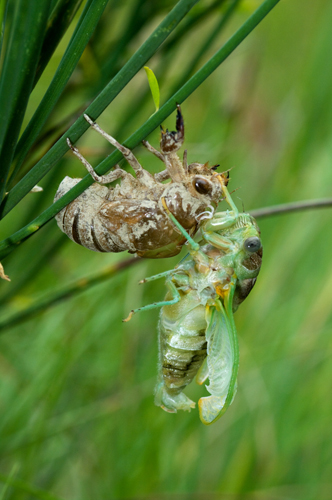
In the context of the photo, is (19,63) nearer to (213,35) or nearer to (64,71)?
(64,71)

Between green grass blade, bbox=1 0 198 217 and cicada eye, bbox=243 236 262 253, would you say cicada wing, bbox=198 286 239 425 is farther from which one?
green grass blade, bbox=1 0 198 217

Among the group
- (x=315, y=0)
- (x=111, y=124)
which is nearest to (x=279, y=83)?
(x=315, y=0)

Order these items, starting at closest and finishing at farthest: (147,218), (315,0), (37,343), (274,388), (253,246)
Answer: (147,218)
(253,246)
(37,343)
(274,388)
(315,0)

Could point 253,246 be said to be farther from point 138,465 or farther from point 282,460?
point 282,460

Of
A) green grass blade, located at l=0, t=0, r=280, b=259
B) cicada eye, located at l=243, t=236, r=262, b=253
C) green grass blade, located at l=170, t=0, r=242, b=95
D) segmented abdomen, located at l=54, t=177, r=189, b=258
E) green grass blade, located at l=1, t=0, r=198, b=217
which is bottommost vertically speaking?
cicada eye, located at l=243, t=236, r=262, b=253

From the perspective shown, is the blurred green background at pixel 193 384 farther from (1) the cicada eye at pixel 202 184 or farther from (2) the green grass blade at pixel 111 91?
(2) the green grass blade at pixel 111 91

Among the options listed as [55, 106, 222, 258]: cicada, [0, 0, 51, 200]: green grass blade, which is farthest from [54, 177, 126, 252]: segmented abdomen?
[0, 0, 51, 200]: green grass blade
